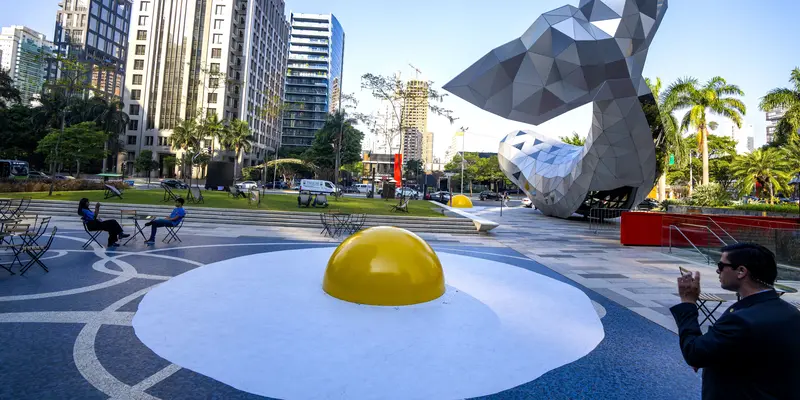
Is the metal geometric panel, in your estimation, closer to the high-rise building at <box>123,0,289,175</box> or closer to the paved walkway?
the paved walkway

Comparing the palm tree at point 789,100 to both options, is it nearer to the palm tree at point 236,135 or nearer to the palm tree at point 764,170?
the palm tree at point 764,170

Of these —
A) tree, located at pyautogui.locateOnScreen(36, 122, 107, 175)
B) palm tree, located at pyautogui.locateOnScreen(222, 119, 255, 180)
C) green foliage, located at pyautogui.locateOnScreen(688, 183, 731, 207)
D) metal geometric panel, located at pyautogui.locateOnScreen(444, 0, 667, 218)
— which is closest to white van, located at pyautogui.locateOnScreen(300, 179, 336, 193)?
tree, located at pyautogui.locateOnScreen(36, 122, 107, 175)

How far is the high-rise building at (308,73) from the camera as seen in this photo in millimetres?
120125

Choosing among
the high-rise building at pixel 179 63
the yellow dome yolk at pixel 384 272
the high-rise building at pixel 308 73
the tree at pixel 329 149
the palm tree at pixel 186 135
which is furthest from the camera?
the high-rise building at pixel 308 73

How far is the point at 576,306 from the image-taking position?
6.73 m

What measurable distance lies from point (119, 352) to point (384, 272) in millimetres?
3396

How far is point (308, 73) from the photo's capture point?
128 meters

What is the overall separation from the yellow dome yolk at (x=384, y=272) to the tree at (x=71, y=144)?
3141 cm

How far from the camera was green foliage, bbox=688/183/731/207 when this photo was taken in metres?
28.4

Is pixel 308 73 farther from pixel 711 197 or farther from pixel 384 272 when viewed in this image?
pixel 384 272

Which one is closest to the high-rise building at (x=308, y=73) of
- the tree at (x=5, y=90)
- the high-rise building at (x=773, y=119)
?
the tree at (x=5, y=90)

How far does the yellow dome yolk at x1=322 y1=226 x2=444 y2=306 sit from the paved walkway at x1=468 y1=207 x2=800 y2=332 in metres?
3.78

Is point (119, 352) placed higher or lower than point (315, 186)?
lower

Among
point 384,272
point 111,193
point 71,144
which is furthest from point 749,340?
point 71,144
